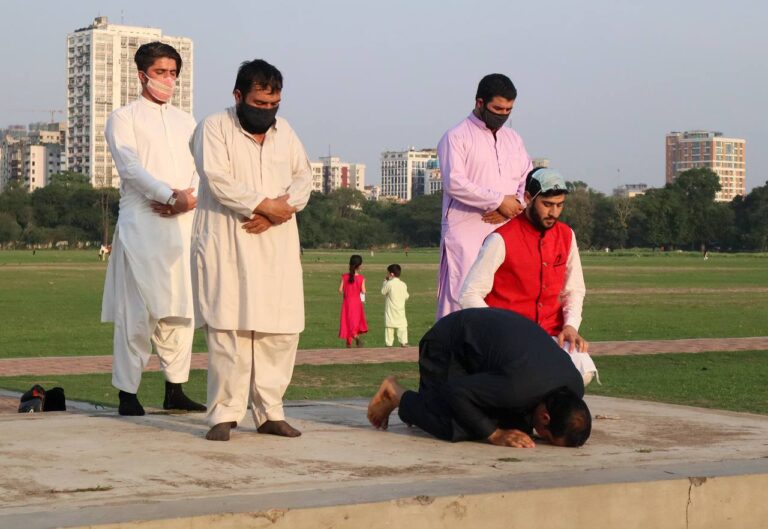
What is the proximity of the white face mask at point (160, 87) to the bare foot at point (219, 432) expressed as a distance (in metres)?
2.62

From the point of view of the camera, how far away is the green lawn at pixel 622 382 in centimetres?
1103

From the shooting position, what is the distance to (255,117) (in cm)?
634

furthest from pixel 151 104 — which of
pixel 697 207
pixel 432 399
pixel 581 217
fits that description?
pixel 697 207

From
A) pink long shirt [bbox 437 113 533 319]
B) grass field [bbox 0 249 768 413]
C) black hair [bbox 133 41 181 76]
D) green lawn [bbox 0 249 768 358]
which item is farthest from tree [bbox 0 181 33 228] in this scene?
pink long shirt [bbox 437 113 533 319]

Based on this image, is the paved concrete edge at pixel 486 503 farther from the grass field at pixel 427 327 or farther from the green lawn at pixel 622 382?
the grass field at pixel 427 327

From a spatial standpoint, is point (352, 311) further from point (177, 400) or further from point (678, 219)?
point (678, 219)

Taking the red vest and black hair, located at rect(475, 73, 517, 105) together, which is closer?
the red vest

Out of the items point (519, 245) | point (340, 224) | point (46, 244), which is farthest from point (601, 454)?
point (340, 224)

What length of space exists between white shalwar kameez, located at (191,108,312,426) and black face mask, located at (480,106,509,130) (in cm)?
172

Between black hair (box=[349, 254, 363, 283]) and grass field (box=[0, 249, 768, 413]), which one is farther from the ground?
black hair (box=[349, 254, 363, 283])

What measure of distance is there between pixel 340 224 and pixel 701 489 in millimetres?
136527

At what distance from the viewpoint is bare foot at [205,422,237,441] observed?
616 cm

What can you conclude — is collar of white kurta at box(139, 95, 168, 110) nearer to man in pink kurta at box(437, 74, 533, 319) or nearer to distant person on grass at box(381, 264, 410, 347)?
man in pink kurta at box(437, 74, 533, 319)

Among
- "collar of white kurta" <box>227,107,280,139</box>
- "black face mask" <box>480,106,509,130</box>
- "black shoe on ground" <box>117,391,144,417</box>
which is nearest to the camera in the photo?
"collar of white kurta" <box>227,107,280,139</box>
